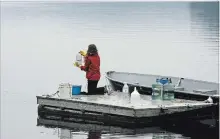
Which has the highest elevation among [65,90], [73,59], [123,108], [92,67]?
[73,59]

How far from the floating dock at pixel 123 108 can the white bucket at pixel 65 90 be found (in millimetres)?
203

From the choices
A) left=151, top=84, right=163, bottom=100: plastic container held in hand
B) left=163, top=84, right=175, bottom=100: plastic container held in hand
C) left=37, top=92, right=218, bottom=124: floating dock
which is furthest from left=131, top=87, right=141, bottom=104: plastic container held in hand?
left=163, top=84, right=175, bottom=100: plastic container held in hand

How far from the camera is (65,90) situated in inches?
1054

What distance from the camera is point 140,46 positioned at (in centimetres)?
5650

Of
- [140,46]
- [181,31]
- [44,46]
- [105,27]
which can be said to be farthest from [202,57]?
[105,27]

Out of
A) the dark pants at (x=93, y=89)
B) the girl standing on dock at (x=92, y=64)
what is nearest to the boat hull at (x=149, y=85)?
the dark pants at (x=93, y=89)

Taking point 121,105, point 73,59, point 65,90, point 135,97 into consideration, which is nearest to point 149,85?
point 65,90

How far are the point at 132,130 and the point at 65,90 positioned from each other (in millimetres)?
3059

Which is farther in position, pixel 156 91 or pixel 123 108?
pixel 156 91

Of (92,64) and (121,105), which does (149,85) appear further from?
(121,105)

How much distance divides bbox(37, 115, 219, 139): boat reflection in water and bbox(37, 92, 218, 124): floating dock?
0.29 metres

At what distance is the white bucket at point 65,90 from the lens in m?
26.8

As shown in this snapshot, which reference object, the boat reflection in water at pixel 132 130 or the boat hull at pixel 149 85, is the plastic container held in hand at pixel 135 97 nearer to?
the boat reflection in water at pixel 132 130

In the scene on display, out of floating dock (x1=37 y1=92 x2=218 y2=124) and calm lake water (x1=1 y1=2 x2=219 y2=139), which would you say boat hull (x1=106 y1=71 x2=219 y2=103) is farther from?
calm lake water (x1=1 y1=2 x2=219 y2=139)
